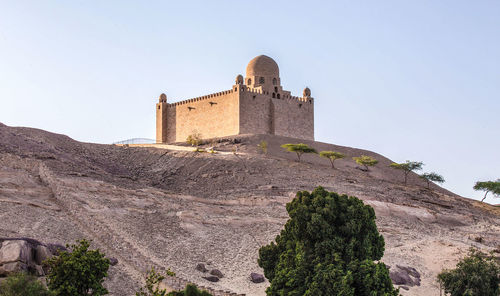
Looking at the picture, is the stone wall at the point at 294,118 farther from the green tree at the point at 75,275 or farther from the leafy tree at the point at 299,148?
the green tree at the point at 75,275

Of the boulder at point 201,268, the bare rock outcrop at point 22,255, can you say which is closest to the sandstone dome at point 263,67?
the boulder at point 201,268

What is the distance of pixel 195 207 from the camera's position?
94.1ft

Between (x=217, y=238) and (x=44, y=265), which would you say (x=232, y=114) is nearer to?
(x=217, y=238)

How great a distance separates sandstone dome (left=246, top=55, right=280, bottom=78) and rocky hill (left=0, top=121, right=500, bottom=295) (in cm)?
1062

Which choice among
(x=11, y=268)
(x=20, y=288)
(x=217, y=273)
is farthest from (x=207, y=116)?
(x=20, y=288)

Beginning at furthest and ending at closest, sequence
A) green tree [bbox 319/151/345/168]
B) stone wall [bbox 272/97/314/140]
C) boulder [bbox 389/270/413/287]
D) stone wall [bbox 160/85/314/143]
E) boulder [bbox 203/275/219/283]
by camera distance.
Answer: stone wall [bbox 272/97/314/140] → stone wall [bbox 160/85/314/143] → green tree [bbox 319/151/345/168] → boulder [bbox 389/270/413/287] → boulder [bbox 203/275/219/283]

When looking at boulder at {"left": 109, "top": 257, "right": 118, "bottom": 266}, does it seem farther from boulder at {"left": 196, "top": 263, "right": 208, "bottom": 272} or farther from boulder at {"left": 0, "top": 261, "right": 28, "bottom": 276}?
boulder at {"left": 0, "top": 261, "right": 28, "bottom": 276}

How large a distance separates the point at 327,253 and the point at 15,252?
29.5ft

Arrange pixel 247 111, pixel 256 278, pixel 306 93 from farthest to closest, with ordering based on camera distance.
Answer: pixel 306 93 < pixel 247 111 < pixel 256 278

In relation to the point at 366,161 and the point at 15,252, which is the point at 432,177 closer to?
the point at 366,161

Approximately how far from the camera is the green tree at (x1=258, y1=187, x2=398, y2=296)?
55.2 feet

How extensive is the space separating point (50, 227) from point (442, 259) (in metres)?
15.5

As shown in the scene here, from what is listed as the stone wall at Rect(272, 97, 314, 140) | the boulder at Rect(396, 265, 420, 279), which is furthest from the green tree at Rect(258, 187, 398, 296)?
the stone wall at Rect(272, 97, 314, 140)

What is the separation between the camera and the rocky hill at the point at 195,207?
22.1m
